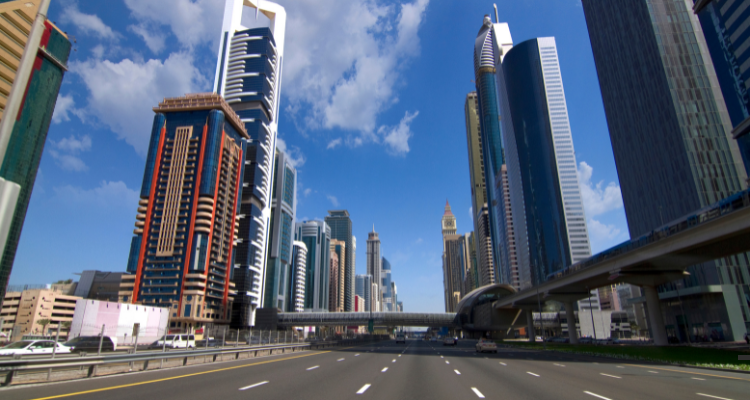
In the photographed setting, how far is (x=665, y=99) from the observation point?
88.1 meters

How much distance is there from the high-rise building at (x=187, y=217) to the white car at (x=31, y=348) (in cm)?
8888

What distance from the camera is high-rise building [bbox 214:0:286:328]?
15138 centimetres

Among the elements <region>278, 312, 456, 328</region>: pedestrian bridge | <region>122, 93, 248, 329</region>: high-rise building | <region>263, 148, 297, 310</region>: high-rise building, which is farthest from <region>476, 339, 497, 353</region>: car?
<region>263, 148, 297, 310</region>: high-rise building

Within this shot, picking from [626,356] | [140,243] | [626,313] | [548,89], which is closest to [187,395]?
[626,356]

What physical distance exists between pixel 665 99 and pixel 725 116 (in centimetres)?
1198

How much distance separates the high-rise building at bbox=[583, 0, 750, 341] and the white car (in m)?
93.7

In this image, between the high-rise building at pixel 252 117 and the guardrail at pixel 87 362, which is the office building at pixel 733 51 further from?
the high-rise building at pixel 252 117

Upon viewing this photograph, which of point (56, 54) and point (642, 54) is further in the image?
point (56, 54)

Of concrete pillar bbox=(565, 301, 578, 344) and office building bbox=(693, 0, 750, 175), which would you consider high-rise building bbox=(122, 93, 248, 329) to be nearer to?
concrete pillar bbox=(565, 301, 578, 344)

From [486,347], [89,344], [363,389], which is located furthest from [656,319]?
[89,344]

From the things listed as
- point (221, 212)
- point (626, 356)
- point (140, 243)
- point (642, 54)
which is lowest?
point (626, 356)

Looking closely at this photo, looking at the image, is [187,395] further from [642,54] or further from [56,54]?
[56,54]

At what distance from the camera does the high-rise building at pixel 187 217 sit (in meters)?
110

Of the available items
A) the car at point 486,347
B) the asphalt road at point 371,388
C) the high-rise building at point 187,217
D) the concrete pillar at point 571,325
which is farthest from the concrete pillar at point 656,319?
the high-rise building at point 187,217
